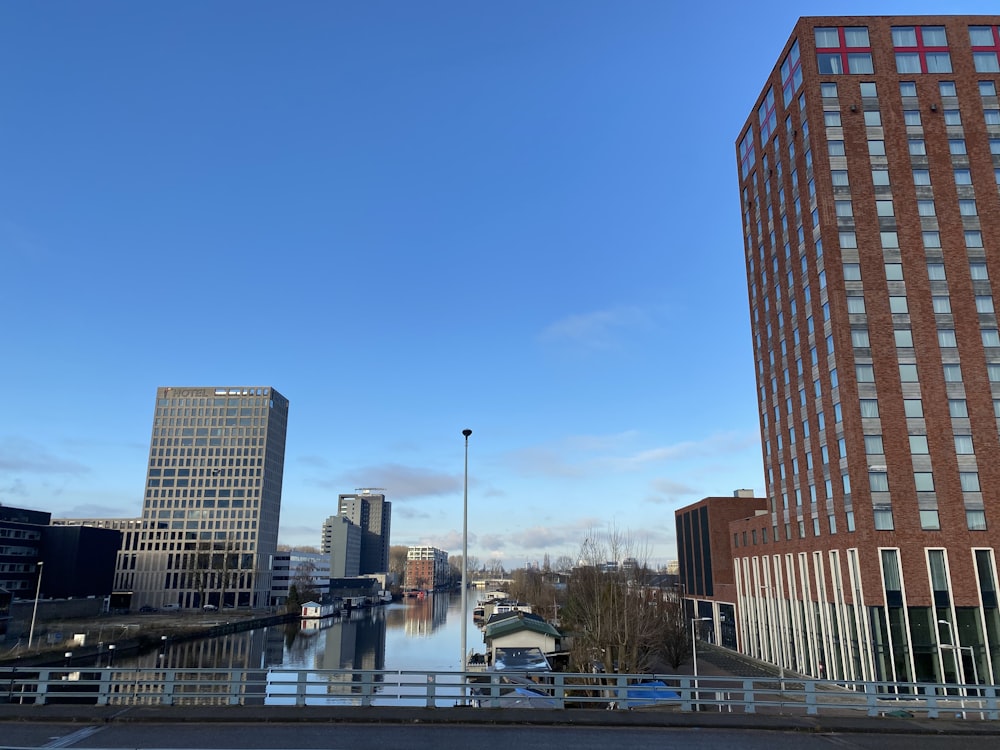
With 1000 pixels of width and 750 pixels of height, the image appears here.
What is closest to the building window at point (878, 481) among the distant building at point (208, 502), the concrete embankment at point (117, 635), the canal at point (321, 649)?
the canal at point (321, 649)

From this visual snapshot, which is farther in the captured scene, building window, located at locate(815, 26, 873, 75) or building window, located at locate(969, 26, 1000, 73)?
building window, located at locate(815, 26, 873, 75)

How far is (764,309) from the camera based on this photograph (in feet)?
245

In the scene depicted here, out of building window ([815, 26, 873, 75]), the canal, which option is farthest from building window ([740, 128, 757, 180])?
the canal

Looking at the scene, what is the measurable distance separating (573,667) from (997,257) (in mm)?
46777

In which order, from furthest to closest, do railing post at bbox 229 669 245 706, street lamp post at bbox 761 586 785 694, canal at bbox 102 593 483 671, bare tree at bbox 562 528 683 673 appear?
canal at bbox 102 593 483 671
street lamp post at bbox 761 586 785 694
bare tree at bbox 562 528 683 673
railing post at bbox 229 669 245 706

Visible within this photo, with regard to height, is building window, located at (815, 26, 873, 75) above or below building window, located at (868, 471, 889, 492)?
above

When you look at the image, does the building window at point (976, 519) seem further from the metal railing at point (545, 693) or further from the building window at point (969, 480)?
the metal railing at point (545, 693)

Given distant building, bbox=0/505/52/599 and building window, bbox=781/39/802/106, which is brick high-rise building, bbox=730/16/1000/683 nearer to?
building window, bbox=781/39/802/106

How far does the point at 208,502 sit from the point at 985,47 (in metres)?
187

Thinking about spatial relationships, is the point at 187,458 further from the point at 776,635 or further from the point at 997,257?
the point at 997,257

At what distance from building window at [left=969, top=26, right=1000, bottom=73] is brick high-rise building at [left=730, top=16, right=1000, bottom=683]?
12 centimetres

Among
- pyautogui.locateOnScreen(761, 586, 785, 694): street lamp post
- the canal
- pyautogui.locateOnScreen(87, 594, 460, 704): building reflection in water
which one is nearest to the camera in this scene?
pyautogui.locateOnScreen(761, 586, 785, 694): street lamp post

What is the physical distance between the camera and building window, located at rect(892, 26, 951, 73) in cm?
6119

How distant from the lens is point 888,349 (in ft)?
181
